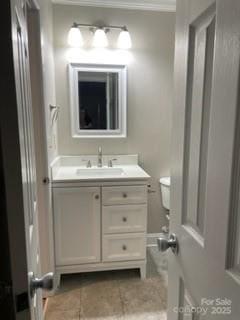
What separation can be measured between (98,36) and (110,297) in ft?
7.45

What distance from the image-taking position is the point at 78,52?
2381 mm

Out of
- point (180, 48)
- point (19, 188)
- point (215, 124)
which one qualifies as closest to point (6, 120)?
point (19, 188)

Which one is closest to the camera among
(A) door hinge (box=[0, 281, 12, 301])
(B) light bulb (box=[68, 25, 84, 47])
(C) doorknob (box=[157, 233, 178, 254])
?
(A) door hinge (box=[0, 281, 12, 301])

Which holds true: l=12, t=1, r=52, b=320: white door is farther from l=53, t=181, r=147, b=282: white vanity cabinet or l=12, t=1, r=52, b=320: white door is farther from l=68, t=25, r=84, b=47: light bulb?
l=68, t=25, r=84, b=47: light bulb

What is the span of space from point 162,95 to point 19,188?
7.52ft

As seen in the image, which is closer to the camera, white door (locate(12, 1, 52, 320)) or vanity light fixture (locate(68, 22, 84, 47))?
white door (locate(12, 1, 52, 320))

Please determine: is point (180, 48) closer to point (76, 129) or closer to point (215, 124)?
point (215, 124)

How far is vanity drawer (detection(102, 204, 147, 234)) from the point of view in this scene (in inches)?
81.2

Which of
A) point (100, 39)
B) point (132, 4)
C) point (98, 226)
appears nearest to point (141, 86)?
point (100, 39)

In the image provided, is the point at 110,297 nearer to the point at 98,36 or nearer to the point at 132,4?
the point at 98,36

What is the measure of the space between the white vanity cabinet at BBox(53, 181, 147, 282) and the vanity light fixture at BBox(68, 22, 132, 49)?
4.39 feet

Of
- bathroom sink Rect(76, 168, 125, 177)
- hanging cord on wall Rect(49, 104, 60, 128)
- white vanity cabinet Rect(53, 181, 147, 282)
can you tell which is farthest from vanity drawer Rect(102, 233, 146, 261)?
hanging cord on wall Rect(49, 104, 60, 128)

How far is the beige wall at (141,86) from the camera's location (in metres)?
2.36

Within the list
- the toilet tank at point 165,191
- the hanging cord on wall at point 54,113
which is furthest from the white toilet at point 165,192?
the hanging cord on wall at point 54,113
